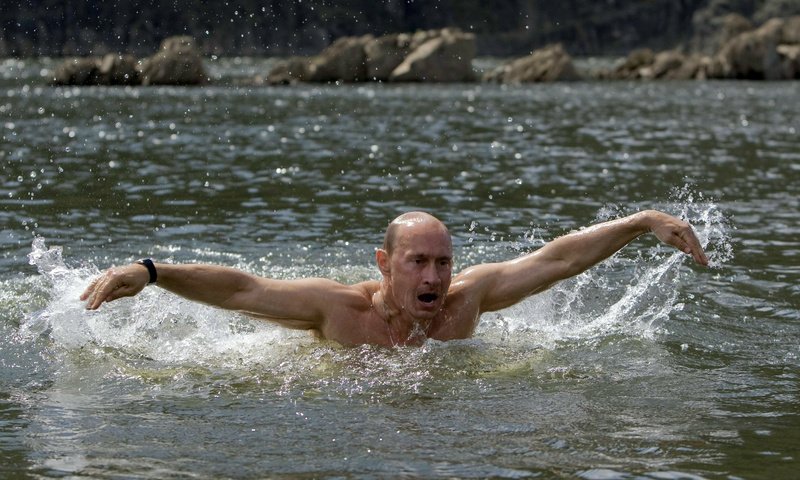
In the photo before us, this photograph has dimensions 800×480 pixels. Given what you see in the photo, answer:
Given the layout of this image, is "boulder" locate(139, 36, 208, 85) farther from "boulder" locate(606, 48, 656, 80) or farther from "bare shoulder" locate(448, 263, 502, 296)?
"bare shoulder" locate(448, 263, 502, 296)

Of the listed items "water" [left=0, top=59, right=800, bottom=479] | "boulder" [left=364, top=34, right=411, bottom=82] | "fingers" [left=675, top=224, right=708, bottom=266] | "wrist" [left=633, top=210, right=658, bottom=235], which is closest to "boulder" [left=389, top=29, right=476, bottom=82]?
"boulder" [left=364, top=34, right=411, bottom=82]

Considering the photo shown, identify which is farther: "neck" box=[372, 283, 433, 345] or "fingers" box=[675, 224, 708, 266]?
"neck" box=[372, 283, 433, 345]

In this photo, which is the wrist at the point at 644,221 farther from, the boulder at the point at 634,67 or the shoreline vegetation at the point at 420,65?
the boulder at the point at 634,67

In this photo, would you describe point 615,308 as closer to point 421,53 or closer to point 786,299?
point 786,299

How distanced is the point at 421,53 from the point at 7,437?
206ft

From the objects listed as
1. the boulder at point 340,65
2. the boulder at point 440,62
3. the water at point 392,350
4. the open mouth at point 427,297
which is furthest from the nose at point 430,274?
the boulder at point 340,65

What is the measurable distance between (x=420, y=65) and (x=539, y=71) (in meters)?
7.24

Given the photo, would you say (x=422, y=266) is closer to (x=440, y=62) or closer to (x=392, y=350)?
(x=392, y=350)

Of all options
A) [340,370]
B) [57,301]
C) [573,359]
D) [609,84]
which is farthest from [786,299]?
[609,84]

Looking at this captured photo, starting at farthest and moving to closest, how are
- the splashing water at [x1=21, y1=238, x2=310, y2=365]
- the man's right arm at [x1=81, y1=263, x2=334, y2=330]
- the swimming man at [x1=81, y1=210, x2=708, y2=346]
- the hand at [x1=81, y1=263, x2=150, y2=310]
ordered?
the splashing water at [x1=21, y1=238, x2=310, y2=365] → the swimming man at [x1=81, y1=210, x2=708, y2=346] → the man's right arm at [x1=81, y1=263, x2=334, y2=330] → the hand at [x1=81, y1=263, x2=150, y2=310]

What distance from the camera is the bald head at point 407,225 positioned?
8.68 meters

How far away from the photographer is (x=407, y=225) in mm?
8727

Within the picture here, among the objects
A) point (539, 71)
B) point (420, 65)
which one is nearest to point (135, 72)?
point (420, 65)

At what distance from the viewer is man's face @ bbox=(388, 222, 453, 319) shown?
859cm
